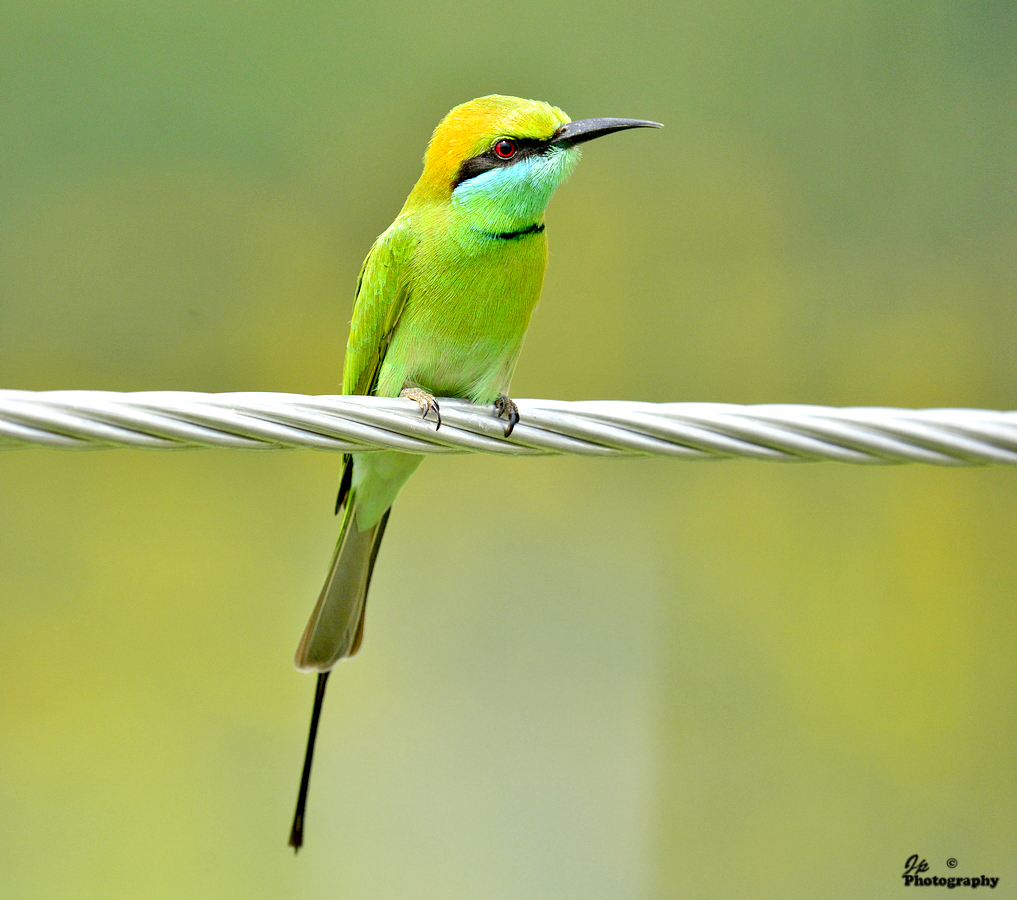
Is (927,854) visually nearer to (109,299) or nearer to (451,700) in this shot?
(451,700)

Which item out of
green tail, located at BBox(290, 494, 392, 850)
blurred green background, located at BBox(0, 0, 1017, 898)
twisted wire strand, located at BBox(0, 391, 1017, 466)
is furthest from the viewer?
blurred green background, located at BBox(0, 0, 1017, 898)

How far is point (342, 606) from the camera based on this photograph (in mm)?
1593

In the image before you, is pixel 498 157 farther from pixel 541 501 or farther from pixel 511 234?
pixel 541 501

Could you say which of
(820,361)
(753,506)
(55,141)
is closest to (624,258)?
(820,361)

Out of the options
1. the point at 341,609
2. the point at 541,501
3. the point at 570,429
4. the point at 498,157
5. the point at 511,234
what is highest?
the point at 498,157

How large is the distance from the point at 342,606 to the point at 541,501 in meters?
1.68

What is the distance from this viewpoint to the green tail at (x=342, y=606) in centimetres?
157

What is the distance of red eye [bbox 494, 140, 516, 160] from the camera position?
162 centimetres

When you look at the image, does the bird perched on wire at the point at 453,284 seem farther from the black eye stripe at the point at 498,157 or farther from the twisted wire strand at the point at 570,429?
the twisted wire strand at the point at 570,429

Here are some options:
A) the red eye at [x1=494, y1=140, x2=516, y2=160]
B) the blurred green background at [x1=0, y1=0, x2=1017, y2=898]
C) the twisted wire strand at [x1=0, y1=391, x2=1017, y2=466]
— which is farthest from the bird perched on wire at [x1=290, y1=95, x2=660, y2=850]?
the blurred green background at [x1=0, y1=0, x2=1017, y2=898]

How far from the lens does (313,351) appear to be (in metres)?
3.15

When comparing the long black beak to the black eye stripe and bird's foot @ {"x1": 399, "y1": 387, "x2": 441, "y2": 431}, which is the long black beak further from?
bird's foot @ {"x1": 399, "y1": 387, "x2": 441, "y2": 431}

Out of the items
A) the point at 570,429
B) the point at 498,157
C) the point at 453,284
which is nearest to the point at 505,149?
the point at 498,157

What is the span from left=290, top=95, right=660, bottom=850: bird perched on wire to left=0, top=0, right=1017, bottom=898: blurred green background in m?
1.47
